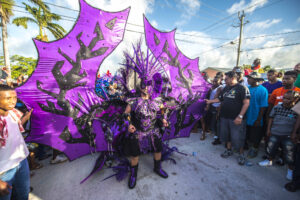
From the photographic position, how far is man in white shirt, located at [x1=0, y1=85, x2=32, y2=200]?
4.20 feet

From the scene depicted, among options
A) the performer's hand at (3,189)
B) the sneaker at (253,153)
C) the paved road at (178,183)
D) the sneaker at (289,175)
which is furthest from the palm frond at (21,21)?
the sneaker at (289,175)

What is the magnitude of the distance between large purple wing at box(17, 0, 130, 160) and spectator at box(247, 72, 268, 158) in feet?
10.5

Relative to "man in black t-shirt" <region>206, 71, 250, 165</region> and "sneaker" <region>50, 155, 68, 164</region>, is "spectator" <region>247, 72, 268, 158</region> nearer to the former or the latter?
"man in black t-shirt" <region>206, 71, 250, 165</region>

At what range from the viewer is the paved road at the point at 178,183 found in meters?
1.95

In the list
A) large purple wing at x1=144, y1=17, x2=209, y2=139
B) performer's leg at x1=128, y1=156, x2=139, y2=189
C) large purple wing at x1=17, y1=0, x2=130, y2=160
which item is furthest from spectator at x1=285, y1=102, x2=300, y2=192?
large purple wing at x1=17, y1=0, x2=130, y2=160

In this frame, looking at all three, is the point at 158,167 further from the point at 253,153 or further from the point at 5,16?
the point at 5,16

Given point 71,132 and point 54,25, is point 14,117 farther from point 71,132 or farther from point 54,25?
point 54,25

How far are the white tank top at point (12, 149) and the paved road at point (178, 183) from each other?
1.05 m

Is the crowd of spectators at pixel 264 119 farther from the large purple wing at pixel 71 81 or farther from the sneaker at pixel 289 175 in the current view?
the large purple wing at pixel 71 81

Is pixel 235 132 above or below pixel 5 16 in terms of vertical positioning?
below

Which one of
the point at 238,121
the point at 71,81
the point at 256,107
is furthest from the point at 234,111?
the point at 71,81

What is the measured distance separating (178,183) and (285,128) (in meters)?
2.34

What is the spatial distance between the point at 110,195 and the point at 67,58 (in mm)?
2380

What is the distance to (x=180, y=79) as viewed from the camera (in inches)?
112
